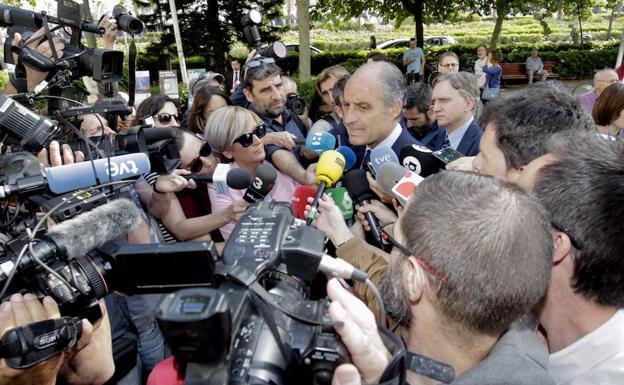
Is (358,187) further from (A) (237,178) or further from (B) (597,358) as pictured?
(B) (597,358)

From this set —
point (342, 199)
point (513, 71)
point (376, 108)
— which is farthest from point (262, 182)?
point (513, 71)

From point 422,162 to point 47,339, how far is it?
1.77 meters

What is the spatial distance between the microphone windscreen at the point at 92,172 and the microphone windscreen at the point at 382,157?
1.15m

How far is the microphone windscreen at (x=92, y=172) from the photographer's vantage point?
150 cm

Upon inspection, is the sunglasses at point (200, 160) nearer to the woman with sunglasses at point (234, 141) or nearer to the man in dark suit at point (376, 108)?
the woman with sunglasses at point (234, 141)

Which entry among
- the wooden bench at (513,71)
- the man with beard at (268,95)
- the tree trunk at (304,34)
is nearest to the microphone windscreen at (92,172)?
the man with beard at (268,95)

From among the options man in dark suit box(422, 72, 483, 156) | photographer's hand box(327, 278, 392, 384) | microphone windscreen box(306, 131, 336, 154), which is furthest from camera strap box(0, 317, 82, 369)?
man in dark suit box(422, 72, 483, 156)

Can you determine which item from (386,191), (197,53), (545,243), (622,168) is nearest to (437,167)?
(386,191)

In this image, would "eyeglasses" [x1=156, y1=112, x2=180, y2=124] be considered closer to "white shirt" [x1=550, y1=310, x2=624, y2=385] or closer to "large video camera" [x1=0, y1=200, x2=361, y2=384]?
"large video camera" [x1=0, y1=200, x2=361, y2=384]

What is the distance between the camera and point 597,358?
140 centimetres

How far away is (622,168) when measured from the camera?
1.45 m

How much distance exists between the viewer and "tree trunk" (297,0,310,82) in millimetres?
13094

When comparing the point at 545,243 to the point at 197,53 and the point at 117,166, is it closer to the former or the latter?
the point at 117,166

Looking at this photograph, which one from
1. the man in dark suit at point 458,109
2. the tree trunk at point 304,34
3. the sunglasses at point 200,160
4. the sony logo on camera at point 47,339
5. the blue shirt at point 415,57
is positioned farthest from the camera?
the blue shirt at point 415,57
